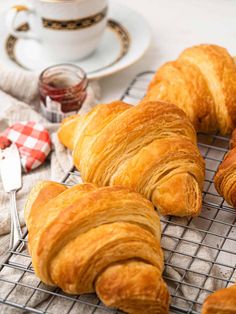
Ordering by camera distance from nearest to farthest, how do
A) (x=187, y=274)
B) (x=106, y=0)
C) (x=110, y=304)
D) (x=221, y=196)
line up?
(x=110, y=304) < (x=187, y=274) < (x=221, y=196) < (x=106, y=0)

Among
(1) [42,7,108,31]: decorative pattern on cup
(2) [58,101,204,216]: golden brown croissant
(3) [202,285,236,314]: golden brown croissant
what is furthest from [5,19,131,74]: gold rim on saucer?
(3) [202,285,236,314]: golden brown croissant

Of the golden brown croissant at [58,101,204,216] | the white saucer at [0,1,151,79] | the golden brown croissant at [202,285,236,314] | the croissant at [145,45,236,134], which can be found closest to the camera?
the golden brown croissant at [202,285,236,314]

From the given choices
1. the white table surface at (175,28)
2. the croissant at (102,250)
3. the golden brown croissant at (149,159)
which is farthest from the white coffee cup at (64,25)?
the croissant at (102,250)

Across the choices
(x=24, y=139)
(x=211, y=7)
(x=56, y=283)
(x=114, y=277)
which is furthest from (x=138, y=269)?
(x=211, y=7)

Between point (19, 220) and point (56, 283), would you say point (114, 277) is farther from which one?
point (19, 220)

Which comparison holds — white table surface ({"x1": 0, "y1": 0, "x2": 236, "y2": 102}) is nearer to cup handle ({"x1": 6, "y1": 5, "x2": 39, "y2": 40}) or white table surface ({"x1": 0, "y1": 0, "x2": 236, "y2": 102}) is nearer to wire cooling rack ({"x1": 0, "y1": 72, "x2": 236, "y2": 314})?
cup handle ({"x1": 6, "y1": 5, "x2": 39, "y2": 40})

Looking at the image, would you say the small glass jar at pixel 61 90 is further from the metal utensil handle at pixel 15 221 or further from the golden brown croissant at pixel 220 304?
the golden brown croissant at pixel 220 304

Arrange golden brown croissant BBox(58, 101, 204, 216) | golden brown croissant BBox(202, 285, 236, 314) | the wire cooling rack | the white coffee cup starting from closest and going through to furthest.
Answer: golden brown croissant BBox(202, 285, 236, 314) → the wire cooling rack → golden brown croissant BBox(58, 101, 204, 216) → the white coffee cup
